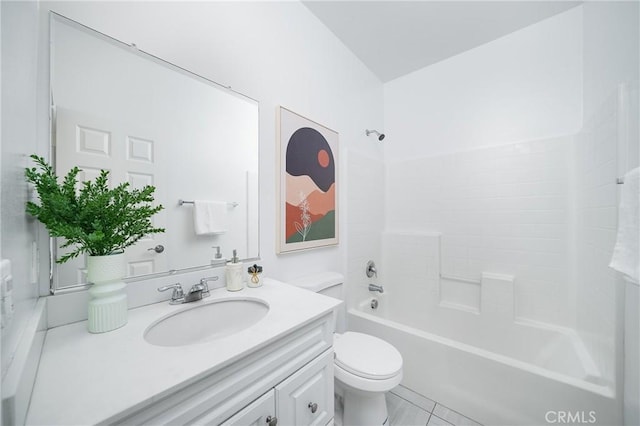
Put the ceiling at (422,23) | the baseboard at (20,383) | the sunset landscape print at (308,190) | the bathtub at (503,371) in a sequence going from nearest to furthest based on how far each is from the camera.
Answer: the baseboard at (20,383) → the bathtub at (503,371) → the sunset landscape print at (308,190) → the ceiling at (422,23)

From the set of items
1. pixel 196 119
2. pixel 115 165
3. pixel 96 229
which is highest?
pixel 196 119

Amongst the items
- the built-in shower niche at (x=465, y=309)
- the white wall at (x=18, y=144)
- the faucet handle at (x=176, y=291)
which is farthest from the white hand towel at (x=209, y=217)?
the built-in shower niche at (x=465, y=309)

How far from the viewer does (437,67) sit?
2174 millimetres

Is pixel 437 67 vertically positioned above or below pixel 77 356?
above

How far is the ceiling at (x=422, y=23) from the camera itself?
159 centimetres

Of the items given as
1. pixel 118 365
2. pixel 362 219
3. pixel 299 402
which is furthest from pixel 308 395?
pixel 362 219

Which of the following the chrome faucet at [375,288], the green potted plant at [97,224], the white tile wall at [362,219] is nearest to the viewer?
the green potted plant at [97,224]

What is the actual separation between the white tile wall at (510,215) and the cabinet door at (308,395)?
157 centimetres

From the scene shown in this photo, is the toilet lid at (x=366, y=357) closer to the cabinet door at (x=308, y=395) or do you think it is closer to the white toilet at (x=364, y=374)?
the white toilet at (x=364, y=374)

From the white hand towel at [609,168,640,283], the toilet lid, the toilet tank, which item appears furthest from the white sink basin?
the white hand towel at [609,168,640,283]

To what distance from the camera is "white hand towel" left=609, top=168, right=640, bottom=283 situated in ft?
2.50

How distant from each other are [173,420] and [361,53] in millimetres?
2519

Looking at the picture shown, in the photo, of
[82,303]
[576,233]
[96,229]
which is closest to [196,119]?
[96,229]

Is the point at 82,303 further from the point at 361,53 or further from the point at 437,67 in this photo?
the point at 437,67
